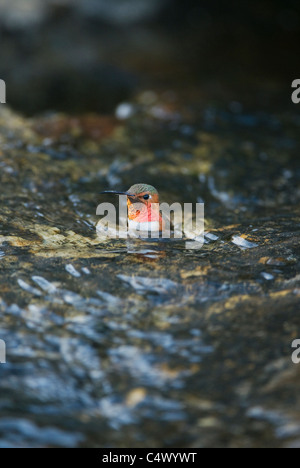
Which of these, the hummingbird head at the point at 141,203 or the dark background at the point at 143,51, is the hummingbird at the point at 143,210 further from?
the dark background at the point at 143,51

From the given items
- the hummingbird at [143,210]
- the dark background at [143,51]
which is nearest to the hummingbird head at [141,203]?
the hummingbird at [143,210]

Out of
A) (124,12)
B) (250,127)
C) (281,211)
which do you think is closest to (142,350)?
(281,211)

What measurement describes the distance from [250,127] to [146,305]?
17.4 ft

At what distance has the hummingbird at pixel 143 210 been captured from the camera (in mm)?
4930

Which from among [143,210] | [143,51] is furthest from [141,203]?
[143,51]

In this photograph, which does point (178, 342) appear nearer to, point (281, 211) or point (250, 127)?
point (281, 211)

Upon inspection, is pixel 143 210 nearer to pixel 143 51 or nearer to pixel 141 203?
pixel 141 203

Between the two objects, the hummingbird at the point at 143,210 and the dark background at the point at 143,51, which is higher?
the dark background at the point at 143,51

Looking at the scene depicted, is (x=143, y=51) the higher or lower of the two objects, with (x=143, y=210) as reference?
higher

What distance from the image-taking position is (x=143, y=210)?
4965 millimetres

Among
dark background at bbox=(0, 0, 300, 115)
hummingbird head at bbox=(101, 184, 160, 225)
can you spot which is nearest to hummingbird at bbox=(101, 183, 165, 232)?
hummingbird head at bbox=(101, 184, 160, 225)

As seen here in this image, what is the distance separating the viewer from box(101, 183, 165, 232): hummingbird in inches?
194

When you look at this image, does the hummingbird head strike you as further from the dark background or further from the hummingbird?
the dark background

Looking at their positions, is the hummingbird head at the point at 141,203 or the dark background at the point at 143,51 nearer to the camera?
the hummingbird head at the point at 141,203
